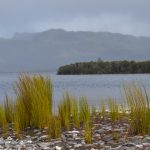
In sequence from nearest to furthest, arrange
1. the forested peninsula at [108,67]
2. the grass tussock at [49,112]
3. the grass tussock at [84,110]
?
the grass tussock at [49,112] < the grass tussock at [84,110] < the forested peninsula at [108,67]

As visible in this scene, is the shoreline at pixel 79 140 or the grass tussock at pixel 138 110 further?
the grass tussock at pixel 138 110

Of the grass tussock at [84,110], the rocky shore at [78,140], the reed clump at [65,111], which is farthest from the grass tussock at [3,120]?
the grass tussock at [84,110]

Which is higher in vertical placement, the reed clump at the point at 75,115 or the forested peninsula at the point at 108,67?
the forested peninsula at the point at 108,67

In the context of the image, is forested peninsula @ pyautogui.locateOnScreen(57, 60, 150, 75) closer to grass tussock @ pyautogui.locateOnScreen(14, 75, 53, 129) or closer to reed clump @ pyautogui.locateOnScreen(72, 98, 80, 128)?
reed clump @ pyautogui.locateOnScreen(72, 98, 80, 128)

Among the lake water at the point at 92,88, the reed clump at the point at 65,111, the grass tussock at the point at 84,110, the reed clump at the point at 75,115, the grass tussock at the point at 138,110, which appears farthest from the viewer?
the lake water at the point at 92,88

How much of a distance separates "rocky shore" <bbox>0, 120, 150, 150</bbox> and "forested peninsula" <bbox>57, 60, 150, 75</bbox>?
55277mm

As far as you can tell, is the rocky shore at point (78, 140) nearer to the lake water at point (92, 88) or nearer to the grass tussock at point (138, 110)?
the grass tussock at point (138, 110)

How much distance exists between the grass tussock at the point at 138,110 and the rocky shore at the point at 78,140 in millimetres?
231

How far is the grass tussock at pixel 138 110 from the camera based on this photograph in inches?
328

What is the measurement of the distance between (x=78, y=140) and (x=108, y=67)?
6117 cm

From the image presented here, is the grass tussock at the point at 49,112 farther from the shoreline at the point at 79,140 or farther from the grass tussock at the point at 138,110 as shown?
the shoreline at the point at 79,140

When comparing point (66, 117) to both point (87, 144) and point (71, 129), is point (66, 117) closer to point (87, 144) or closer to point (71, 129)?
point (71, 129)

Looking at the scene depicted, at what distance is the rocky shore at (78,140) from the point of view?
7.81 metres

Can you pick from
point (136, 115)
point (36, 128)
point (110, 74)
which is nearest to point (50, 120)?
point (36, 128)
